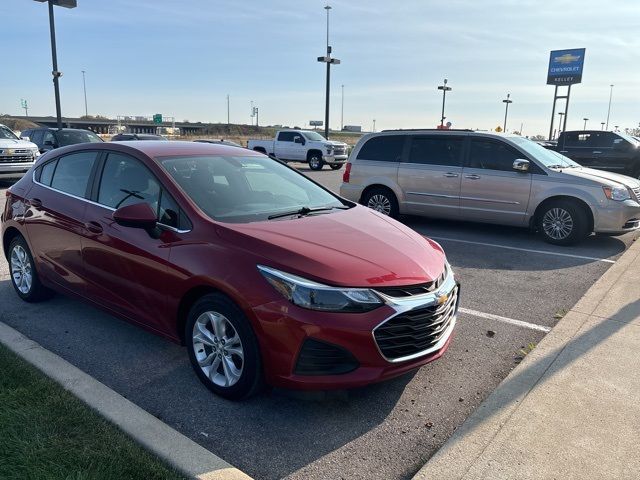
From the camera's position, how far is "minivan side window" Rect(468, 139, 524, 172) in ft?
28.4

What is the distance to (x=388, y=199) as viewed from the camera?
9.85 metres

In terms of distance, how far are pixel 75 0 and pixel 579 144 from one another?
1970 cm

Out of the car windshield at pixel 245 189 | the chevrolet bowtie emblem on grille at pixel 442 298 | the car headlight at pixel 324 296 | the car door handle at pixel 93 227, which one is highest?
the car windshield at pixel 245 189

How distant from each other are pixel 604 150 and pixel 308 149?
13.3 metres

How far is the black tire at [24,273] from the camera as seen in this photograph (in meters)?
5.15

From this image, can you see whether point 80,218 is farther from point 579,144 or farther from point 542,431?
point 579,144

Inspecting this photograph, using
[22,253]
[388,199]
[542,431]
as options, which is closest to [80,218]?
[22,253]

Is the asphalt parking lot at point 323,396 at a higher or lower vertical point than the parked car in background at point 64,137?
lower

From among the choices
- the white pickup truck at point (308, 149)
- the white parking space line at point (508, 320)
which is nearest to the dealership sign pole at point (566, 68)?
the white pickup truck at point (308, 149)

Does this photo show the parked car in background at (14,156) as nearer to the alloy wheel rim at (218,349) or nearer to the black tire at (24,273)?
the black tire at (24,273)

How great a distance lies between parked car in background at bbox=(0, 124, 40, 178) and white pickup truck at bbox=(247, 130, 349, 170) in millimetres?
10869

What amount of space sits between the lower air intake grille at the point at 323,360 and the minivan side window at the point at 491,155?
21.7ft

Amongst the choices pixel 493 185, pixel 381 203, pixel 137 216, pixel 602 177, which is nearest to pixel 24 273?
pixel 137 216

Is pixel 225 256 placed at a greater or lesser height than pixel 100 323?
greater
